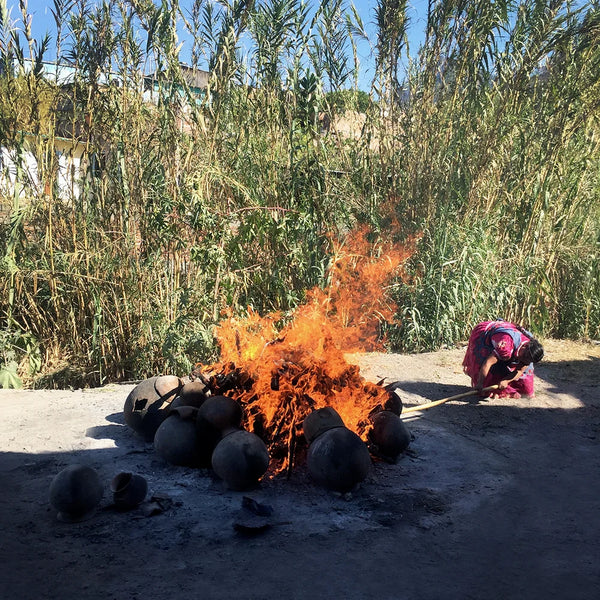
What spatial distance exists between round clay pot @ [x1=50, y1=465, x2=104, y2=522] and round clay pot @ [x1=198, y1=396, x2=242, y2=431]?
0.77m

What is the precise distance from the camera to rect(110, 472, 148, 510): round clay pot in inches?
124

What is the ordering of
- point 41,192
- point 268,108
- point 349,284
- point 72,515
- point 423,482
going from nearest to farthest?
point 72,515
point 423,482
point 41,192
point 268,108
point 349,284

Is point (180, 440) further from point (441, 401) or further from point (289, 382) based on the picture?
point (441, 401)

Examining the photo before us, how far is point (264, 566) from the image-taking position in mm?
2684

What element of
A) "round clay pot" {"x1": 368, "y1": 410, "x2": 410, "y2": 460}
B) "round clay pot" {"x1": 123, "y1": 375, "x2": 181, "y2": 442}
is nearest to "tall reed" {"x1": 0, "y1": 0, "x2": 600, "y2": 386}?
"round clay pot" {"x1": 123, "y1": 375, "x2": 181, "y2": 442}

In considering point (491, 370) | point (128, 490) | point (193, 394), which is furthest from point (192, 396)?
point (491, 370)

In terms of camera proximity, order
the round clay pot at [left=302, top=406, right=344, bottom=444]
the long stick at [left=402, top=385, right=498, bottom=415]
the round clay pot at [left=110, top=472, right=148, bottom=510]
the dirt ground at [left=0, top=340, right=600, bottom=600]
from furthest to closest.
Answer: the long stick at [left=402, top=385, right=498, bottom=415] < the round clay pot at [left=302, top=406, right=344, bottom=444] < the round clay pot at [left=110, top=472, right=148, bottom=510] < the dirt ground at [left=0, top=340, right=600, bottom=600]

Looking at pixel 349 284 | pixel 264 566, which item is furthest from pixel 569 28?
pixel 264 566

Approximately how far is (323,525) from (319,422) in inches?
26.1

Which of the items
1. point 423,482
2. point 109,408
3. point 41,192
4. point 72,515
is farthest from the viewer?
point 41,192

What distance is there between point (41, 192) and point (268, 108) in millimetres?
2357

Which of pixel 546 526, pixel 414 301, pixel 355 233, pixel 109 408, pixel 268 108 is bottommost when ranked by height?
pixel 546 526

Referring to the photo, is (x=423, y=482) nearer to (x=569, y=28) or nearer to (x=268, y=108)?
(x=268, y=108)

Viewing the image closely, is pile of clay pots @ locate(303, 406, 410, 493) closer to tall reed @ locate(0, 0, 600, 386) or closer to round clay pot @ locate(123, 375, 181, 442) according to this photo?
round clay pot @ locate(123, 375, 181, 442)
